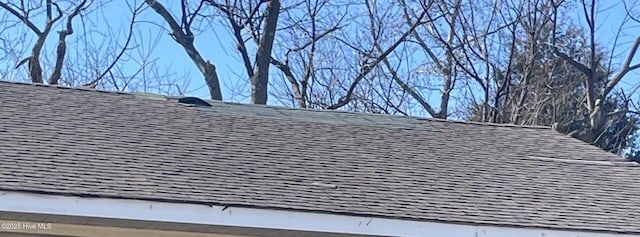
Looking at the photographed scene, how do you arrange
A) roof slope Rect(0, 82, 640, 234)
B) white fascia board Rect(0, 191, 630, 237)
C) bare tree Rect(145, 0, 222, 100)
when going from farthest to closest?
bare tree Rect(145, 0, 222, 100) < roof slope Rect(0, 82, 640, 234) < white fascia board Rect(0, 191, 630, 237)

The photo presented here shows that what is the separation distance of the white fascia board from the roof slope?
0.06 m

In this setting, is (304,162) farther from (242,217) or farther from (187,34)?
(187,34)

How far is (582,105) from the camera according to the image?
17703 millimetres

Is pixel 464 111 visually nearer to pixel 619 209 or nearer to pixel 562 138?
pixel 562 138

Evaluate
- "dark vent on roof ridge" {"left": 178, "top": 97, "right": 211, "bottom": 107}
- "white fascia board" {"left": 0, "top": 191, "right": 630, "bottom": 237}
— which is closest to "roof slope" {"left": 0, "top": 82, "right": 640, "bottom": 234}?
"white fascia board" {"left": 0, "top": 191, "right": 630, "bottom": 237}

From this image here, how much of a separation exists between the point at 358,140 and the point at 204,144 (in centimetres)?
154

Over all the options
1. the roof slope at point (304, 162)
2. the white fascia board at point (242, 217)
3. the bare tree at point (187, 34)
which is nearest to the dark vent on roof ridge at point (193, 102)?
the roof slope at point (304, 162)

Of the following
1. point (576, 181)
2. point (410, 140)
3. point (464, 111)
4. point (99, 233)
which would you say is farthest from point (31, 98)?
point (464, 111)

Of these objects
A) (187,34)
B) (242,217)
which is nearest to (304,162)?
(242,217)

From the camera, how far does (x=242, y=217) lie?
4891 mm

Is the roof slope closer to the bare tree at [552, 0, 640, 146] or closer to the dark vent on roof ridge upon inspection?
the dark vent on roof ridge

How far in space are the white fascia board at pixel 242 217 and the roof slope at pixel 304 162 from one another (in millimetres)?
56

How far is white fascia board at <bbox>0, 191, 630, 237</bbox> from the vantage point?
15.0 ft

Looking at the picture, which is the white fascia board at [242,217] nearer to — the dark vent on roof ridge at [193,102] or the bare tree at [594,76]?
the dark vent on roof ridge at [193,102]
